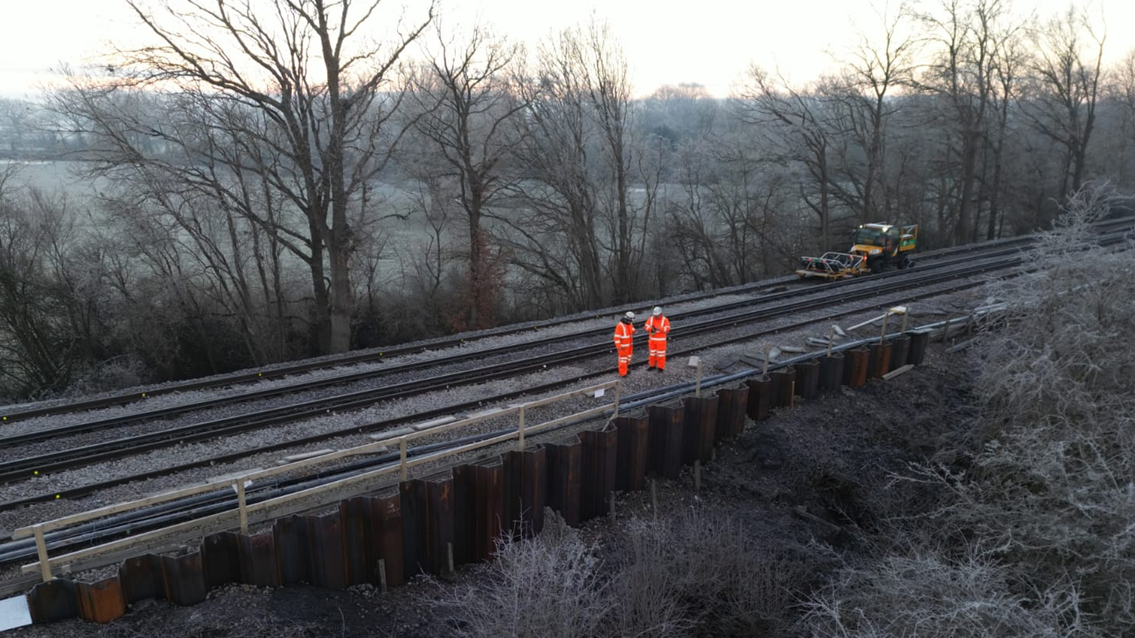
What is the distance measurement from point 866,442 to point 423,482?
8555 mm

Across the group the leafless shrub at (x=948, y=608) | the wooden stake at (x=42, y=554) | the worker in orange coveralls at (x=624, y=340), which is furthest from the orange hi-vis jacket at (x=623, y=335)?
the wooden stake at (x=42, y=554)

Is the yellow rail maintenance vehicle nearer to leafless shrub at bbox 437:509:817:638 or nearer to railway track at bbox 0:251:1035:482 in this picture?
railway track at bbox 0:251:1035:482

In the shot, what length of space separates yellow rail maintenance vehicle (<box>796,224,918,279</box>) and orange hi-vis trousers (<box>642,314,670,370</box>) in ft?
42.4

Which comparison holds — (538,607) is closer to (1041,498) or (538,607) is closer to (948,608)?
(948,608)

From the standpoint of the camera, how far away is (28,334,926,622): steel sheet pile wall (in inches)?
261

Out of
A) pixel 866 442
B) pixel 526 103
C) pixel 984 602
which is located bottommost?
pixel 866 442

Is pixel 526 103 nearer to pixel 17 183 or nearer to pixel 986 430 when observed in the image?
pixel 17 183

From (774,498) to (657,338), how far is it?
4.20 m

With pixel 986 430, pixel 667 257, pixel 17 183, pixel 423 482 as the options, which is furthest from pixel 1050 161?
pixel 17 183

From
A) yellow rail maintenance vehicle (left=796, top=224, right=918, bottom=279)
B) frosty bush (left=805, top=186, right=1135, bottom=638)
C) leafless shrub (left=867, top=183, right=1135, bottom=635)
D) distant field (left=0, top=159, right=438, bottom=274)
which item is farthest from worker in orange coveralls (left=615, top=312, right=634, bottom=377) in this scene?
distant field (left=0, top=159, right=438, bottom=274)

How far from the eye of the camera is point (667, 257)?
33844mm

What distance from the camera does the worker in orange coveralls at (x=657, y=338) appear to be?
43.8ft

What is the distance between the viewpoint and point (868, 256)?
25188 mm

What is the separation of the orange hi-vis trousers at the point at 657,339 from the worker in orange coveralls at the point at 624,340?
39 cm
